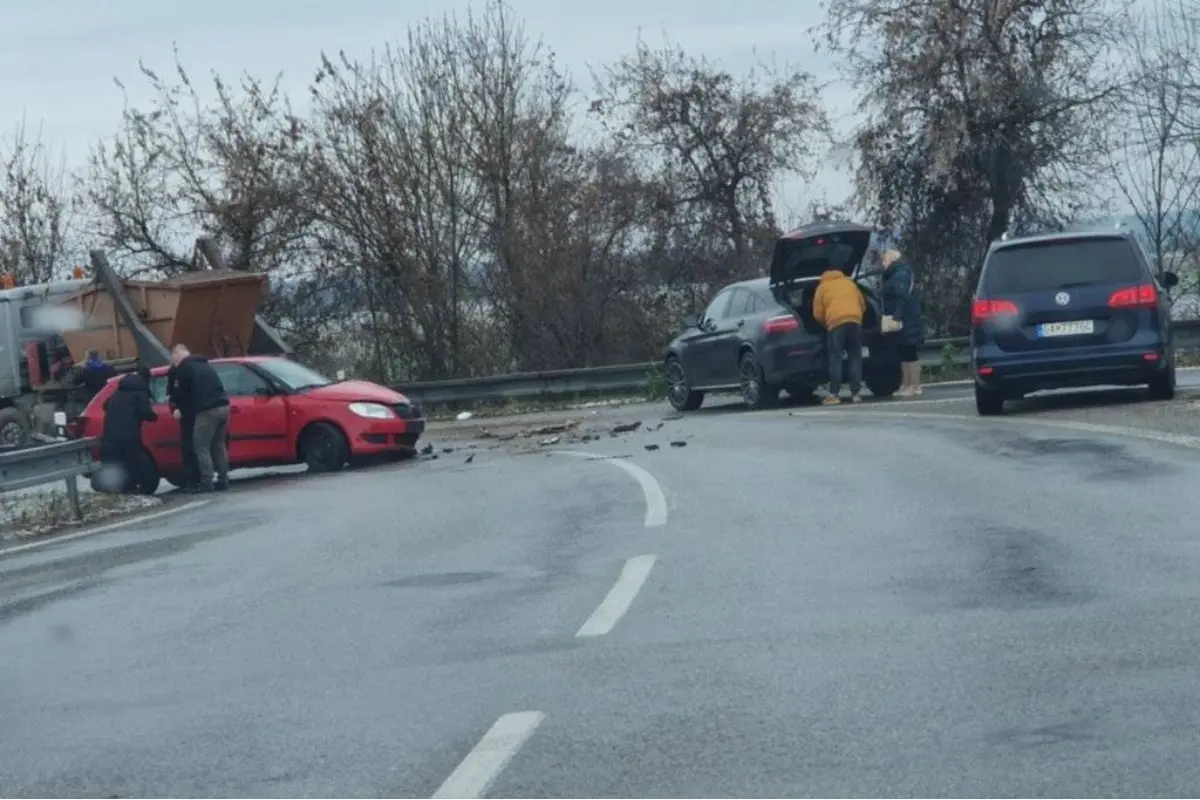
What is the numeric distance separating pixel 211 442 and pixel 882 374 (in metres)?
8.82

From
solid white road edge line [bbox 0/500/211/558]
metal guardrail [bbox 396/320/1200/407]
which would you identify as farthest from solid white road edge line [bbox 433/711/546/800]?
metal guardrail [bbox 396/320/1200/407]

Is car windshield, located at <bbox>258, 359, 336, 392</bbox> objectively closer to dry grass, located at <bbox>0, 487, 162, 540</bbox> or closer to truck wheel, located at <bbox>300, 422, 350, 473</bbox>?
truck wheel, located at <bbox>300, 422, 350, 473</bbox>

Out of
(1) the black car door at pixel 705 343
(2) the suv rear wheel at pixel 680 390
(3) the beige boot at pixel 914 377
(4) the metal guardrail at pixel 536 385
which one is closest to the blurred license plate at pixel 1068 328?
(3) the beige boot at pixel 914 377

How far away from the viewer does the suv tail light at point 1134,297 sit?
64.3ft

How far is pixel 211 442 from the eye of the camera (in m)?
22.2

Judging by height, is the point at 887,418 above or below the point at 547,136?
below

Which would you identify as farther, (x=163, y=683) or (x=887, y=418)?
(x=887, y=418)

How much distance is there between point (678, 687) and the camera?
754cm

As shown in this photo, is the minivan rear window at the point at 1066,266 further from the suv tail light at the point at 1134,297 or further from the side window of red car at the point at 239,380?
the side window of red car at the point at 239,380

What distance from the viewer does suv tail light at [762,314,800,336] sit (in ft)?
81.5

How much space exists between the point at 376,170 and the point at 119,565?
87.1ft

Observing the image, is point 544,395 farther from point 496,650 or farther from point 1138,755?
point 1138,755

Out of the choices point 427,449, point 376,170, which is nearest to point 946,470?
point 427,449

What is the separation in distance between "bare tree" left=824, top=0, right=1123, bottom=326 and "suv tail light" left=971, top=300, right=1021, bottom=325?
17.0m
